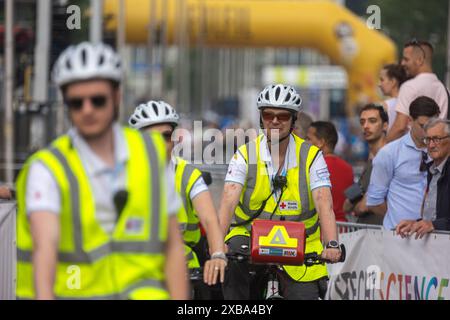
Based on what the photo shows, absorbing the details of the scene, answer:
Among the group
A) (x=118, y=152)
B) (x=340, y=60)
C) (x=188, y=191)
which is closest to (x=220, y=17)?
(x=340, y=60)

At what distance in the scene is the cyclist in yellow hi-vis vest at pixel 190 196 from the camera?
22.9 feet

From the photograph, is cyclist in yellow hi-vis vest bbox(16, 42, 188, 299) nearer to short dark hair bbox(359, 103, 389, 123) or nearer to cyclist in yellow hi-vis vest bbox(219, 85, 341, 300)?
cyclist in yellow hi-vis vest bbox(219, 85, 341, 300)

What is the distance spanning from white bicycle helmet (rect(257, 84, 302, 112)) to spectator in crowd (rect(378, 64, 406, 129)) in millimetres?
4252

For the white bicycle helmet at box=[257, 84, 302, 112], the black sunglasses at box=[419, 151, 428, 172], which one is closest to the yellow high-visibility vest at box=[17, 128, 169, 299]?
the white bicycle helmet at box=[257, 84, 302, 112]

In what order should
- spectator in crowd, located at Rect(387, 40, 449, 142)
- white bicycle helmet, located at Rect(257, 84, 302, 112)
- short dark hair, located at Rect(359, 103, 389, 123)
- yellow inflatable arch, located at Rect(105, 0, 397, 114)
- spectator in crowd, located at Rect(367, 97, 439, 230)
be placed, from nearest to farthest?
white bicycle helmet, located at Rect(257, 84, 302, 112), spectator in crowd, located at Rect(367, 97, 439, 230), short dark hair, located at Rect(359, 103, 389, 123), spectator in crowd, located at Rect(387, 40, 449, 142), yellow inflatable arch, located at Rect(105, 0, 397, 114)

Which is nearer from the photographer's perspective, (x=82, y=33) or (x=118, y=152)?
(x=118, y=152)

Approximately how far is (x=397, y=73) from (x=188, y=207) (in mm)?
5352

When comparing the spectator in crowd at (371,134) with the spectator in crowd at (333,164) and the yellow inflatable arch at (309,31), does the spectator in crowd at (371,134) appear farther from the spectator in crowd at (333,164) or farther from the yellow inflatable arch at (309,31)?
the yellow inflatable arch at (309,31)

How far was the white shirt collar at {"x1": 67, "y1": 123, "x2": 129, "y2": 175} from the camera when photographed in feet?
16.9

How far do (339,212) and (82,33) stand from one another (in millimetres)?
30846

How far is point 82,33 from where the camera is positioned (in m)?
42.2

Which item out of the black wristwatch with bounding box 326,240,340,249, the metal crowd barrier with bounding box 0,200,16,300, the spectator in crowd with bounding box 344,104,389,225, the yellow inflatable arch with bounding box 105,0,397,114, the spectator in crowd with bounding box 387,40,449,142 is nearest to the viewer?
the black wristwatch with bounding box 326,240,340,249

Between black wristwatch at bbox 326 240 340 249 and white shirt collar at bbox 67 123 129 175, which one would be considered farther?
black wristwatch at bbox 326 240 340 249
